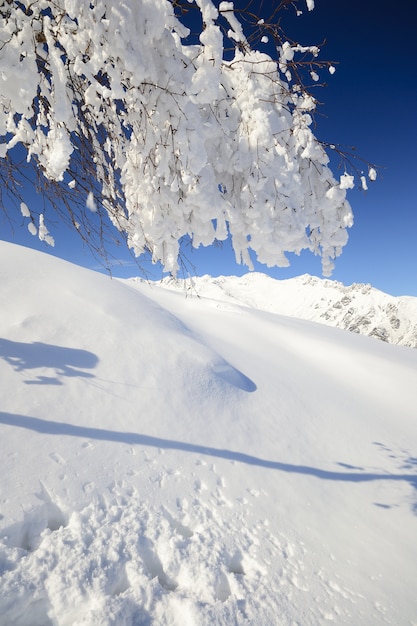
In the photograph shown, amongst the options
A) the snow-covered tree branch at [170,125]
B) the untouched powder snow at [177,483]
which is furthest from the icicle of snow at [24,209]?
the untouched powder snow at [177,483]

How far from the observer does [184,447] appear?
136 inches

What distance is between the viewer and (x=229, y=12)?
198cm

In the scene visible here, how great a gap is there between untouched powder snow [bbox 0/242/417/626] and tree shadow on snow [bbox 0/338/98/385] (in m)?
0.02

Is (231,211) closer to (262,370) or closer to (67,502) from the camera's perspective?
(67,502)

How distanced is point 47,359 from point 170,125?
3.38 meters

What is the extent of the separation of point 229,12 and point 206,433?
13.5 ft

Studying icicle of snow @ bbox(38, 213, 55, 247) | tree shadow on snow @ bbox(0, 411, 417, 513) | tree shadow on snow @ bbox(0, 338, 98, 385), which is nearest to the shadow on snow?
tree shadow on snow @ bbox(0, 411, 417, 513)

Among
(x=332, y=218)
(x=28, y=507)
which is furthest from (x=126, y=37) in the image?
(x=28, y=507)

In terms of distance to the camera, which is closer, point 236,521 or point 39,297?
point 236,521

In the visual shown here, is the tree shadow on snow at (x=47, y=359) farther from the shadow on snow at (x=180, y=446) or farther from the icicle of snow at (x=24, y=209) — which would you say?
the icicle of snow at (x=24, y=209)

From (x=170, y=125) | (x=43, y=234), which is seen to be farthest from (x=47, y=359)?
(x=170, y=125)

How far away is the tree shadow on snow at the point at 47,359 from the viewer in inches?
146

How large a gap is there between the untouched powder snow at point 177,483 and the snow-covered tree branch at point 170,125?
210 cm

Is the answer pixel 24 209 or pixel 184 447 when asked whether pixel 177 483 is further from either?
pixel 24 209
